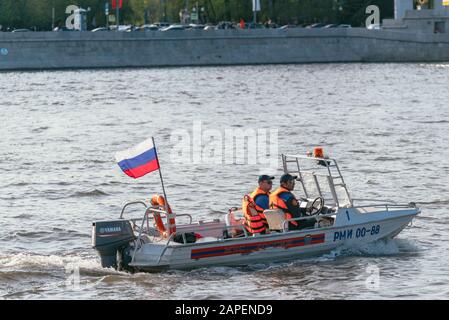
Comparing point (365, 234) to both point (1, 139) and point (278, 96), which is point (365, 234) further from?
point (278, 96)

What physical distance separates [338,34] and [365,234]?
71923 millimetres

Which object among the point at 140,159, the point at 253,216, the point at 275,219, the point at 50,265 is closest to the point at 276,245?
the point at 275,219

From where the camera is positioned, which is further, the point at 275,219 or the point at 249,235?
the point at 249,235

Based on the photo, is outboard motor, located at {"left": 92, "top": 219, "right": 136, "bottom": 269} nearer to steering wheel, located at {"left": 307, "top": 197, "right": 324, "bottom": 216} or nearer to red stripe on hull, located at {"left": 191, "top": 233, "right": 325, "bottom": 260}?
red stripe on hull, located at {"left": 191, "top": 233, "right": 325, "bottom": 260}

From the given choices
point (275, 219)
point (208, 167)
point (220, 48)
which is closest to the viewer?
point (275, 219)

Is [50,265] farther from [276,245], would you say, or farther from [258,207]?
[276,245]

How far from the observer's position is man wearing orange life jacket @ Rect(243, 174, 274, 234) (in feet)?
70.5

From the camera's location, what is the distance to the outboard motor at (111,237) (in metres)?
20.8

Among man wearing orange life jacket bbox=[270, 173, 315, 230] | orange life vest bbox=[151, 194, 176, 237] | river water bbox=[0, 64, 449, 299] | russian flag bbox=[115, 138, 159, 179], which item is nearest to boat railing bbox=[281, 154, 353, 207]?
man wearing orange life jacket bbox=[270, 173, 315, 230]

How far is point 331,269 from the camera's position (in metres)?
21.8

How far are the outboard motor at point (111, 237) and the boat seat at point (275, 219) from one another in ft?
8.01

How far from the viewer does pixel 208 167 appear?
3691cm

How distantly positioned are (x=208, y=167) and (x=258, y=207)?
602 inches
